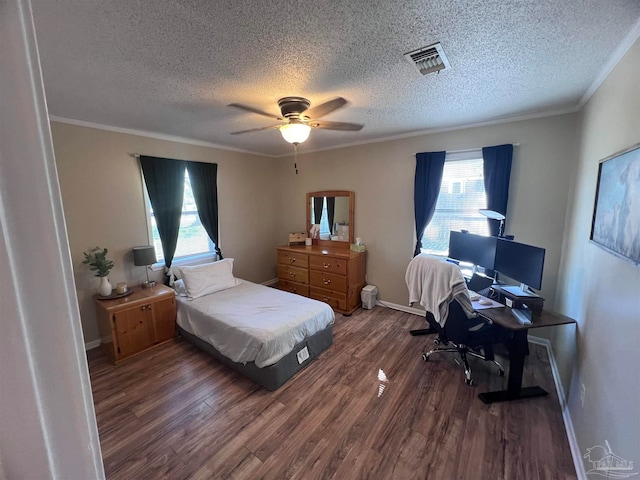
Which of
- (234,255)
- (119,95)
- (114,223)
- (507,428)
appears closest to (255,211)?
(234,255)

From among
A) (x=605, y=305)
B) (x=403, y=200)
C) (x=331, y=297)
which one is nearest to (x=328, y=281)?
(x=331, y=297)

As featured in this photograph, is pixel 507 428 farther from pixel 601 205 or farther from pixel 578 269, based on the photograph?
pixel 601 205

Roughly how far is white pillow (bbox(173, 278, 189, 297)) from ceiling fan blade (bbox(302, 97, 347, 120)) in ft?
8.32

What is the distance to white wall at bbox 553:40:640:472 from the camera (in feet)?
3.98

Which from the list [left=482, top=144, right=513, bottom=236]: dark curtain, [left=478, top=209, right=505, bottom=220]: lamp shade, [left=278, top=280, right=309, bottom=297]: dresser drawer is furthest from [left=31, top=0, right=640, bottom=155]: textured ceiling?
[left=278, top=280, right=309, bottom=297]: dresser drawer

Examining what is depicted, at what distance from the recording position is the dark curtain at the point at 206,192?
12.3ft

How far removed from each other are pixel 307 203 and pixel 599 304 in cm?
374

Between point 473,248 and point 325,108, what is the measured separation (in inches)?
87.5

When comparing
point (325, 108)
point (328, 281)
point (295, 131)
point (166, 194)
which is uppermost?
point (325, 108)

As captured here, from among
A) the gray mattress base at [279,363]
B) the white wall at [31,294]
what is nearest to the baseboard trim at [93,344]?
the gray mattress base at [279,363]

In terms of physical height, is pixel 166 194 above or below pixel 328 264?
above

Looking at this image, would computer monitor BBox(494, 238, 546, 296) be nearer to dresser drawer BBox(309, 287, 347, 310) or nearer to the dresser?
the dresser

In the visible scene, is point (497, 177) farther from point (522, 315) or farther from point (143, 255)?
point (143, 255)

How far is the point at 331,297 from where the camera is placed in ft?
12.9
